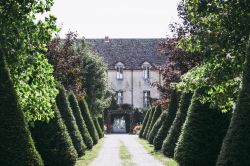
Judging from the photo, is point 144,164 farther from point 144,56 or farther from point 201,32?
point 144,56

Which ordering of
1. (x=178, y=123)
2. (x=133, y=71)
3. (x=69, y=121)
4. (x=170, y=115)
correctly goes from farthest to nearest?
(x=133, y=71) → (x=170, y=115) → (x=69, y=121) → (x=178, y=123)

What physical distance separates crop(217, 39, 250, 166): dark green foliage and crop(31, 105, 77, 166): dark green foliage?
7262 mm

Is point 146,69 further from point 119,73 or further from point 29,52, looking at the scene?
point 29,52

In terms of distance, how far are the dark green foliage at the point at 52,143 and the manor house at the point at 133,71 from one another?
5399 cm

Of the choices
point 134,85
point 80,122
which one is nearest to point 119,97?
point 134,85

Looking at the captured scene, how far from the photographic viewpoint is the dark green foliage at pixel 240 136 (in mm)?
10320

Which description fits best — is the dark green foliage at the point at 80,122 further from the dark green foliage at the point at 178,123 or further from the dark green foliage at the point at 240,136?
the dark green foliage at the point at 240,136

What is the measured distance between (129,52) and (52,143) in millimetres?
57235

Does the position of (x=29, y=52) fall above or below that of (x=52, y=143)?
above

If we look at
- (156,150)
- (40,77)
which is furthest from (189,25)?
(40,77)

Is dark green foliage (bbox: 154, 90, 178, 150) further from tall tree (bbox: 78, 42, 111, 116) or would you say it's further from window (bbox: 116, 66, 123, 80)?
window (bbox: 116, 66, 123, 80)

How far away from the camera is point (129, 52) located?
73.2 m

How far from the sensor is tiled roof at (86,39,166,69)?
71.9 meters

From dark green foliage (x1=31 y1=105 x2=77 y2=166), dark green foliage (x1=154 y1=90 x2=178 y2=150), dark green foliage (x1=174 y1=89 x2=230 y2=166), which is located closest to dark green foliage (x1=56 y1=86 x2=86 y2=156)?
dark green foliage (x1=31 y1=105 x2=77 y2=166)
